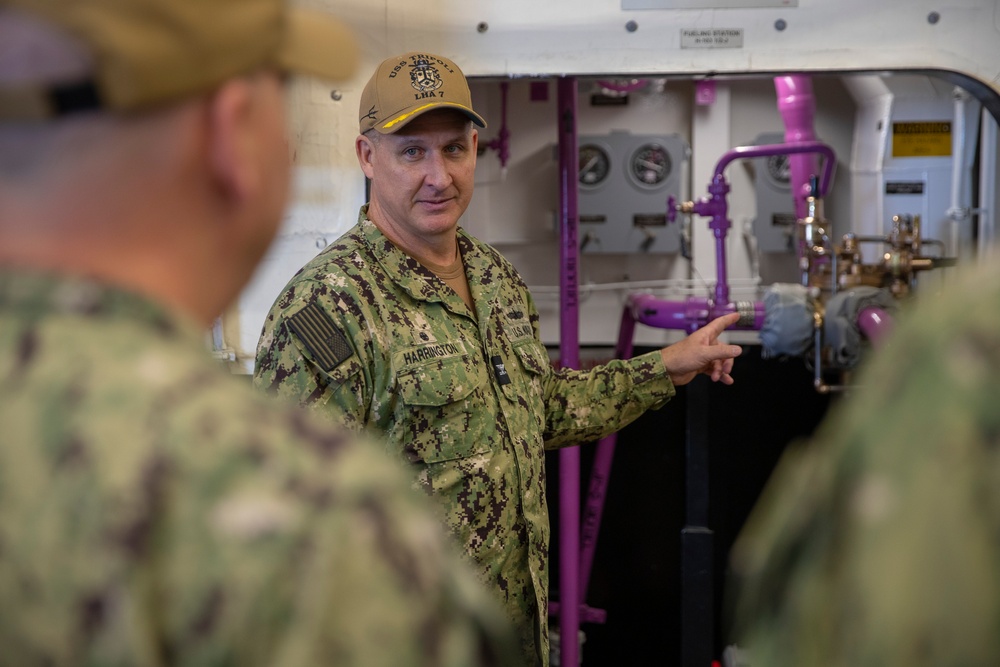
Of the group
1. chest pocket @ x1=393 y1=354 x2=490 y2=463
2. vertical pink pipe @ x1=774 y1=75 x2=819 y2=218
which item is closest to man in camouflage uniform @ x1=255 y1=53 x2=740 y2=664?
chest pocket @ x1=393 y1=354 x2=490 y2=463

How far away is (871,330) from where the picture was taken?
7.67ft

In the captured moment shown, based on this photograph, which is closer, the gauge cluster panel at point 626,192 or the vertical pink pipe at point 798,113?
the vertical pink pipe at point 798,113

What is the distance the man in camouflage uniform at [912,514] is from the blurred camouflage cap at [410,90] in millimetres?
1313

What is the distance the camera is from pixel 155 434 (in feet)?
1.59

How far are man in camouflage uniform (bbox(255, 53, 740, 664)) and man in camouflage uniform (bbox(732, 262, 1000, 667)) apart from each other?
112cm

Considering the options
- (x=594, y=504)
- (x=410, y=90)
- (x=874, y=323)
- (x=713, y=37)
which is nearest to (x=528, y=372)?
(x=410, y=90)

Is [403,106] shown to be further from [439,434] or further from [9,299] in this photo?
[9,299]

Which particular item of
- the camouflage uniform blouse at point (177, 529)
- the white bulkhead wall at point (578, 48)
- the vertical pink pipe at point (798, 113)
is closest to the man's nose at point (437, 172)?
the white bulkhead wall at point (578, 48)

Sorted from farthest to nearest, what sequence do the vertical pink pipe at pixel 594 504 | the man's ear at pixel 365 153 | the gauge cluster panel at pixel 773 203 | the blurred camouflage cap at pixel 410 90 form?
the gauge cluster panel at pixel 773 203, the vertical pink pipe at pixel 594 504, the man's ear at pixel 365 153, the blurred camouflage cap at pixel 410 90

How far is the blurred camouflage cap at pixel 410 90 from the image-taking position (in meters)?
1.72

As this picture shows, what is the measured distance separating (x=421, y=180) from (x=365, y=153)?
0.53 ft

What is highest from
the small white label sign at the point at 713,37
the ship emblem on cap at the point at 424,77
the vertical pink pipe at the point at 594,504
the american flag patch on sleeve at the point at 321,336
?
the small white label sign at the point at 713,37

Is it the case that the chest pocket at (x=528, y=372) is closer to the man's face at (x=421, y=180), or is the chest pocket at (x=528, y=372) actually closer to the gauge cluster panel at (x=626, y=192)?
the man's face at (x=421, y=180)

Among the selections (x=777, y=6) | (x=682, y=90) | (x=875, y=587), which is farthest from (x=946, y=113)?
(x=875, y=587)
